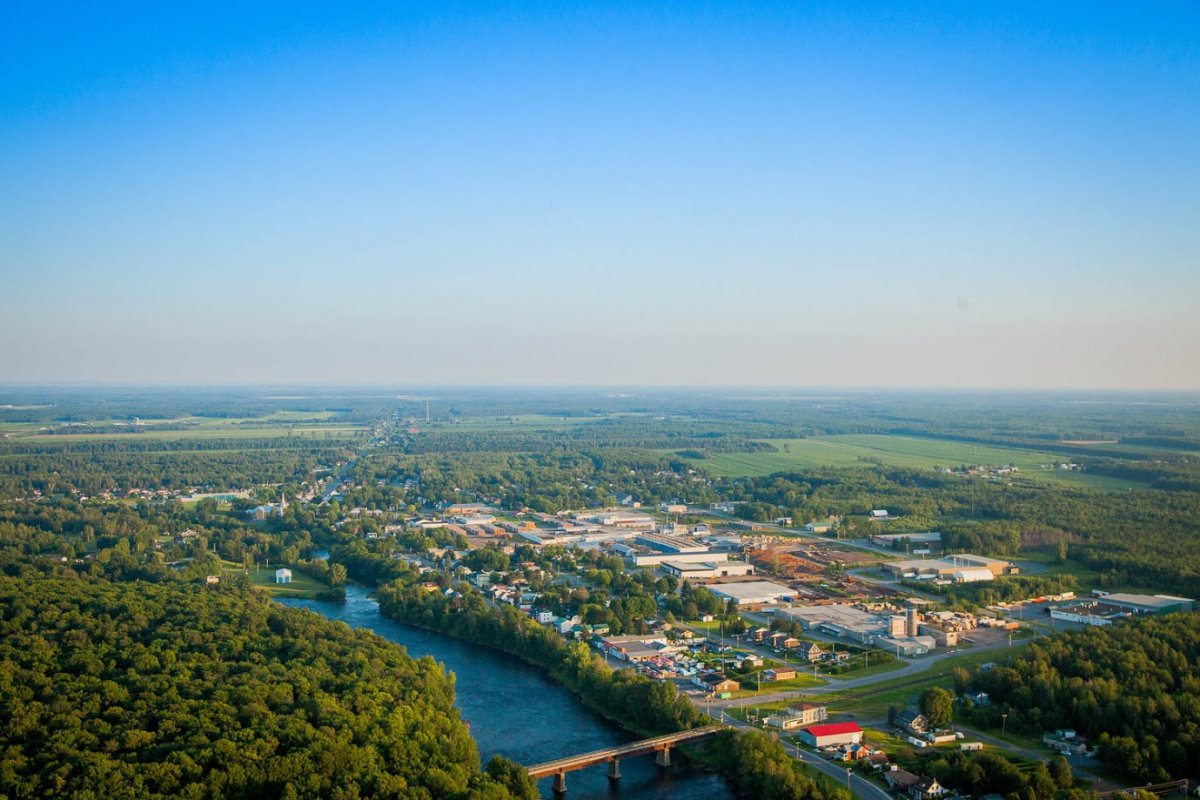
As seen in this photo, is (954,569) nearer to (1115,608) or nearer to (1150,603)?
(1115,608)

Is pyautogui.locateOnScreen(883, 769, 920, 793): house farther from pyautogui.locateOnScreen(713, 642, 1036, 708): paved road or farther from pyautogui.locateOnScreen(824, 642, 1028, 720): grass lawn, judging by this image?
pyautogui.locateOnScreen(713, 642, 1036, 708): paved road

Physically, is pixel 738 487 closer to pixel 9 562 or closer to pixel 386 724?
pixel 9 562

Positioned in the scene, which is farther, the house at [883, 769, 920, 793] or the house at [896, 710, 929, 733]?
the house at [896, 710, 929, 733]

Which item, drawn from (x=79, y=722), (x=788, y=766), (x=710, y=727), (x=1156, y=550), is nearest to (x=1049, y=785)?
(x=788, y=766)

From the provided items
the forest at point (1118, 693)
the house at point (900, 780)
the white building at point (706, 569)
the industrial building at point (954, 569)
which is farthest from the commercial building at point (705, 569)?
the house at point (900, 780)

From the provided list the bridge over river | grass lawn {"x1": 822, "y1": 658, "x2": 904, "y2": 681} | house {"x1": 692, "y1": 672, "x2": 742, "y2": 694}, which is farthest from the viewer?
grass lawn {"x1": 822, "y1": 658, "x2": 904, "y2": 681}

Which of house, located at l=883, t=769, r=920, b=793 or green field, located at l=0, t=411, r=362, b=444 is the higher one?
green field, located at l=0, t=411, r=362, b=444

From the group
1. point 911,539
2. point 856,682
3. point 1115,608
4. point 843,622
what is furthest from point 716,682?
point 911,539

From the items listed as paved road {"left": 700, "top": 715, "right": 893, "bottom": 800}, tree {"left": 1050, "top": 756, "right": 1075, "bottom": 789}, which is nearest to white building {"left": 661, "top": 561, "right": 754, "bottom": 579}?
paved road {"left": 700, "top": 715, "right": 893, "bottom": 800}
